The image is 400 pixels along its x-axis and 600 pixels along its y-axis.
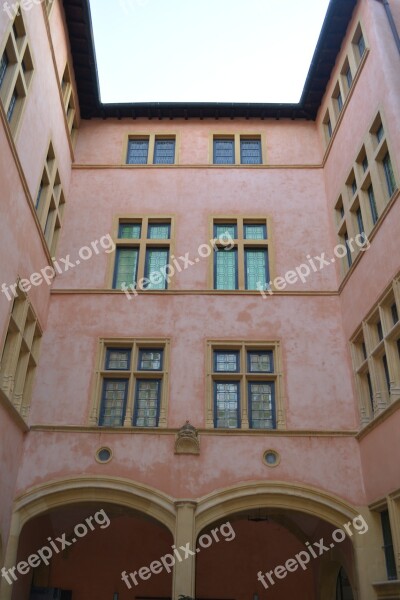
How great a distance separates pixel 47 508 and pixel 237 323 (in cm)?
493

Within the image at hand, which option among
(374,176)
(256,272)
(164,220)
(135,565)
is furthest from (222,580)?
(374,176)

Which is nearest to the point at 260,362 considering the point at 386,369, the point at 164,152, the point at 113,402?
the point at 386,369

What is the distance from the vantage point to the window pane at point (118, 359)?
11.5 m

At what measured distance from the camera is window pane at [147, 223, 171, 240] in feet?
43.3

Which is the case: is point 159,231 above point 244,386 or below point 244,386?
above

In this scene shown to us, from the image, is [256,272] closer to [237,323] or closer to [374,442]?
[237,323]

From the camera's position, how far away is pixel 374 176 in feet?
34.5

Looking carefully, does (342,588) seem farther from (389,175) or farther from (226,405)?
(389,175)

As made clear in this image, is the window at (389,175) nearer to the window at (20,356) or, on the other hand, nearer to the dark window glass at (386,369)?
the dark window glass at (386,369)

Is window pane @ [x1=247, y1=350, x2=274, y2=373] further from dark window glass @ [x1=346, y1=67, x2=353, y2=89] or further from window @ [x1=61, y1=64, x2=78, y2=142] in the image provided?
window @ [x1=61, y1=64, x2=78, y2=142]

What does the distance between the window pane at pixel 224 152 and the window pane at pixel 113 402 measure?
6302 millimetres

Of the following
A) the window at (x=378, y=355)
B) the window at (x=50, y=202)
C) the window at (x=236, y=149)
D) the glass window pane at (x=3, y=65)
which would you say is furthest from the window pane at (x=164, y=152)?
the window at (x=378, y=355)

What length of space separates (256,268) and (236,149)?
364cm

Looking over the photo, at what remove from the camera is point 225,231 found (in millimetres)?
13219
